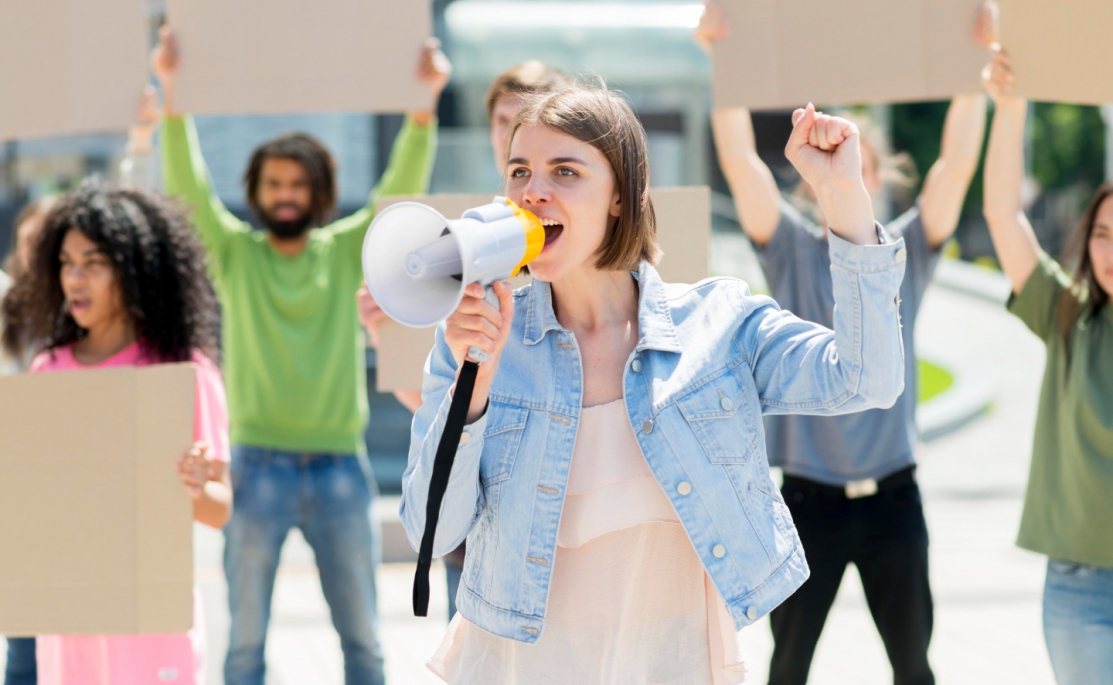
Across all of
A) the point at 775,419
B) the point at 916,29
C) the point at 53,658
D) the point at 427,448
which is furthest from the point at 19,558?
the point at 916,29

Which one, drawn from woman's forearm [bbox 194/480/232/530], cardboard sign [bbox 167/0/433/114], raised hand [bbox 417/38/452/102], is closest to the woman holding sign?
woman's forearm [bbox 194/480/232/530]

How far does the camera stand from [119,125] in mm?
3201

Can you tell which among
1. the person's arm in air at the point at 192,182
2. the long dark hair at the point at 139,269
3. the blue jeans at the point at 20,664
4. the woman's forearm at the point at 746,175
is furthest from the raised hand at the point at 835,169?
the blue jeans at the point at 20,664

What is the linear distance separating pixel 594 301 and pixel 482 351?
414 mm

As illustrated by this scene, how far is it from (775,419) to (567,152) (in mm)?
1730

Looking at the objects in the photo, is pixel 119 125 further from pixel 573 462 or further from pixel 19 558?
pixel 573 462

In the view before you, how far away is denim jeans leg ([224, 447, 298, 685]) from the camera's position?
361cm

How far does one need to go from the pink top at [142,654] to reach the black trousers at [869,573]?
154cm

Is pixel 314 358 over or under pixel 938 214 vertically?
under

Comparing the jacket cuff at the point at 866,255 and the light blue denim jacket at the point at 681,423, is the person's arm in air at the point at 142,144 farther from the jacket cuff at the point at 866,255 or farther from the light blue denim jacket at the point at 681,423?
the jacket cuff at the point at 866,255

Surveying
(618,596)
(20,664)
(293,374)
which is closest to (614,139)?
(618,596)

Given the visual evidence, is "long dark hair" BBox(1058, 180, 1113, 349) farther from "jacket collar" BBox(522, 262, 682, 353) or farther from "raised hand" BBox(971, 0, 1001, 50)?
"jacket collar" BBox(522, 262, 682, 353)

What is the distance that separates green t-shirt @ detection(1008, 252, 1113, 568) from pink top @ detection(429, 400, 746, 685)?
1.32 metres

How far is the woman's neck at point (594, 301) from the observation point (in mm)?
2070
